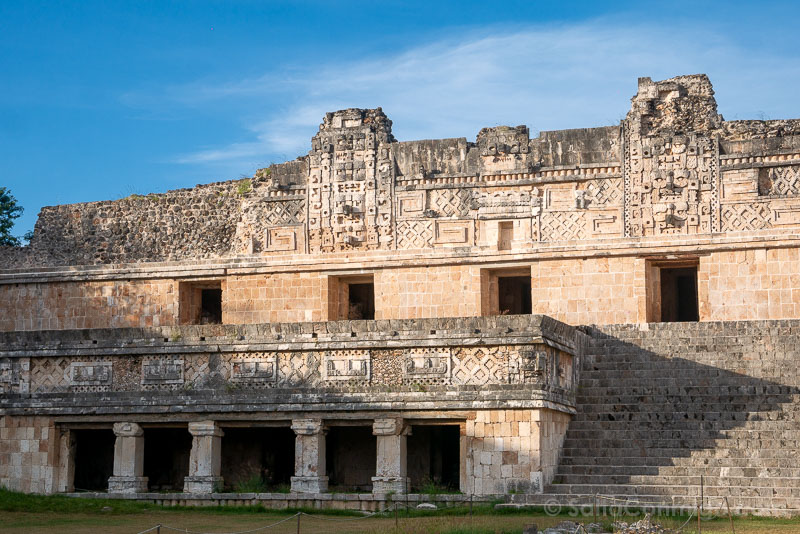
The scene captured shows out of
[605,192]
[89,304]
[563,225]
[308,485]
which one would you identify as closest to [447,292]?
[563,225]

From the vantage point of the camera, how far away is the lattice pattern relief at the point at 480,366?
597 inches

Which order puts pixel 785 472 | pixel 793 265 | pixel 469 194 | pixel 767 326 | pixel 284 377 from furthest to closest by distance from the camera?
1. pixel 469 194
2. pixel 793 265
3. pixel 767 326
4. pixel 284 377
5. pixel 785 472

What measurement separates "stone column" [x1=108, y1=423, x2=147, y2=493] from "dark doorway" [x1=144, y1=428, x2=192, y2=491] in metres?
1.50

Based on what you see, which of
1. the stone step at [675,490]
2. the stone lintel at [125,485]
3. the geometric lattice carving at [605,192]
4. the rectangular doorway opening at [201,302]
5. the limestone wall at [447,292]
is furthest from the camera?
the rectangular doorway opening at [201,302]

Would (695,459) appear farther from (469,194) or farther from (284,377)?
(469,194)

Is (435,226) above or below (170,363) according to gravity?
above

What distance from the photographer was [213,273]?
870 inches

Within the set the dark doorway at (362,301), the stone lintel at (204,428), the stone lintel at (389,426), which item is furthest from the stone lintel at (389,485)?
the dark doorway at (362,301)

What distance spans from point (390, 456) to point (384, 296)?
6246mm

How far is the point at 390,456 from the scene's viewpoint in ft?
50.2

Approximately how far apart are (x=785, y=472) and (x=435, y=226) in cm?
876

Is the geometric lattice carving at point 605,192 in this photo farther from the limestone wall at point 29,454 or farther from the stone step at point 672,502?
the limestone wall at point 29,454

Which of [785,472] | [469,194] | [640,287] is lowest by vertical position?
[785,472]

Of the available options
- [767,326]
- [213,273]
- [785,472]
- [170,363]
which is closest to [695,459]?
[785,472]
